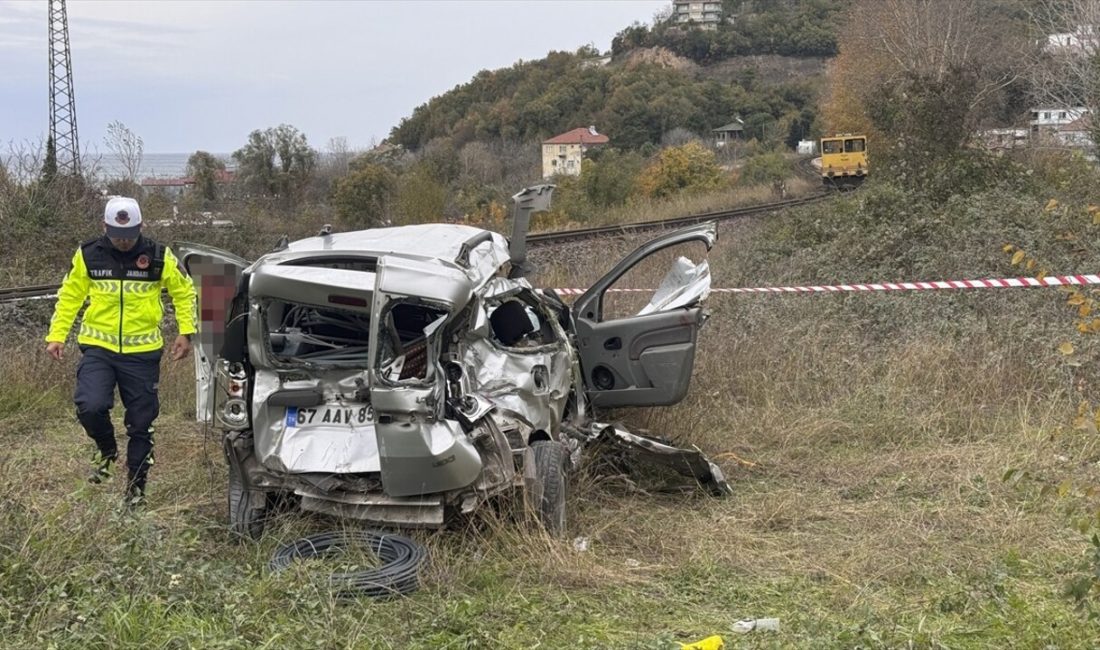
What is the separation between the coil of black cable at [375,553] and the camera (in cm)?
438

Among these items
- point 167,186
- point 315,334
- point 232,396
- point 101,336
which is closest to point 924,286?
point 315,334

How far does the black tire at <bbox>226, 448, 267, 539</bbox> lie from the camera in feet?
17.6

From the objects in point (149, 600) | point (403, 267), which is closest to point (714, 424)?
point (403, 267)

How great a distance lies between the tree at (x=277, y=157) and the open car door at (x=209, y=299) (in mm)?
35674

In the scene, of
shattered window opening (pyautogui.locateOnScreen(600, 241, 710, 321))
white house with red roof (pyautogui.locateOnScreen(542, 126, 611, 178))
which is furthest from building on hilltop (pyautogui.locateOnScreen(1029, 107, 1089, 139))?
white house with red roof (pyautogui.locateOnScreen(542, 126, 611, 178))

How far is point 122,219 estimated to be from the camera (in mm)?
5523

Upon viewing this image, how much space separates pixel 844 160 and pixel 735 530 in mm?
31262

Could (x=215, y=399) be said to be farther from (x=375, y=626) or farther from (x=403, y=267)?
(x=375, y=626)

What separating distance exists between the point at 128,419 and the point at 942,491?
504 centimetres

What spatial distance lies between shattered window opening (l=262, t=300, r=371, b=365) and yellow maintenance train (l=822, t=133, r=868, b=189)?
30561mm

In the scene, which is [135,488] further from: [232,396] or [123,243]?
[123,243]

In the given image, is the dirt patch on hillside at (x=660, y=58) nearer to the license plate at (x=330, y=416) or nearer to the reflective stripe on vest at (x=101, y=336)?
the reflective stripe on vest at (x=101, y=336)

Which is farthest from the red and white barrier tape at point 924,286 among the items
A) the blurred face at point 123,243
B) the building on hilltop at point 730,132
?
the building on hilltop at point 730,132

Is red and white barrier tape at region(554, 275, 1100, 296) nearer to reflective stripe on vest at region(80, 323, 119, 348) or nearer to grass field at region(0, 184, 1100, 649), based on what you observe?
grass field at region(0, 184, 1100, 649)
